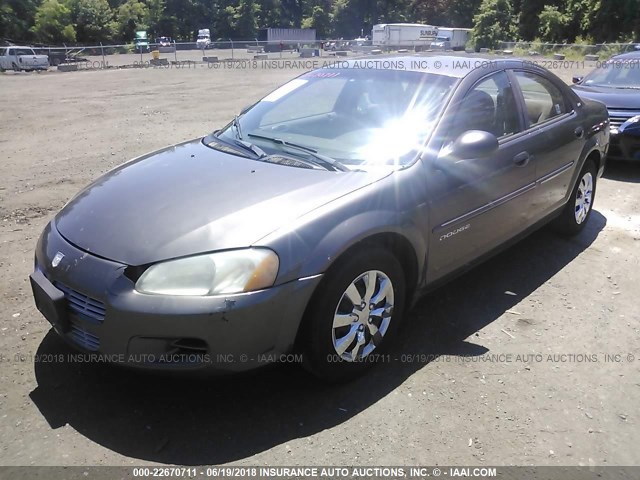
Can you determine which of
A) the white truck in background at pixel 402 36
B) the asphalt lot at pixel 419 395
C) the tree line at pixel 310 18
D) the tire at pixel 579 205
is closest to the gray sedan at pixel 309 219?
the asphalt lot at pixel 419 395

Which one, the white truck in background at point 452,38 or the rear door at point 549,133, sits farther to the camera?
the white truck in background at point 452,38

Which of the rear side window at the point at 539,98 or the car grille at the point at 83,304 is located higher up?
the rear side window at the point at 539,98

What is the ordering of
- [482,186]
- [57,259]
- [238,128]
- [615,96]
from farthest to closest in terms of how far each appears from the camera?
[615,96], [238,128], [482,186], [57,259]

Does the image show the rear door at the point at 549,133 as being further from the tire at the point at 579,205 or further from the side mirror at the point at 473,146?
the side mirror at the point at 473,146

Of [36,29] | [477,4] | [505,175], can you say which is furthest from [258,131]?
[477,4]

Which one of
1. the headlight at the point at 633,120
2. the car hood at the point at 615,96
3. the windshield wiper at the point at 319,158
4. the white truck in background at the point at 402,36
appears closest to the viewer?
the windshield wiper at the point at 319,158

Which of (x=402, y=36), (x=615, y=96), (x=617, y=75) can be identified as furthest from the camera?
(x=402, y=36)

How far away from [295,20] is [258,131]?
102 m

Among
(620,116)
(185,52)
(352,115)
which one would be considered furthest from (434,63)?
(185,52)

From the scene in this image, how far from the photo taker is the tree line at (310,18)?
153 feet

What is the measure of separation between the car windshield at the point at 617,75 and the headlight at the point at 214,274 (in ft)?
25.9

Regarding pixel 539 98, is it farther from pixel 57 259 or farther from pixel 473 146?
pixel 57 259

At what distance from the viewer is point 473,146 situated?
329 cm

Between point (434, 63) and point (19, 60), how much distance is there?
34594 mm
